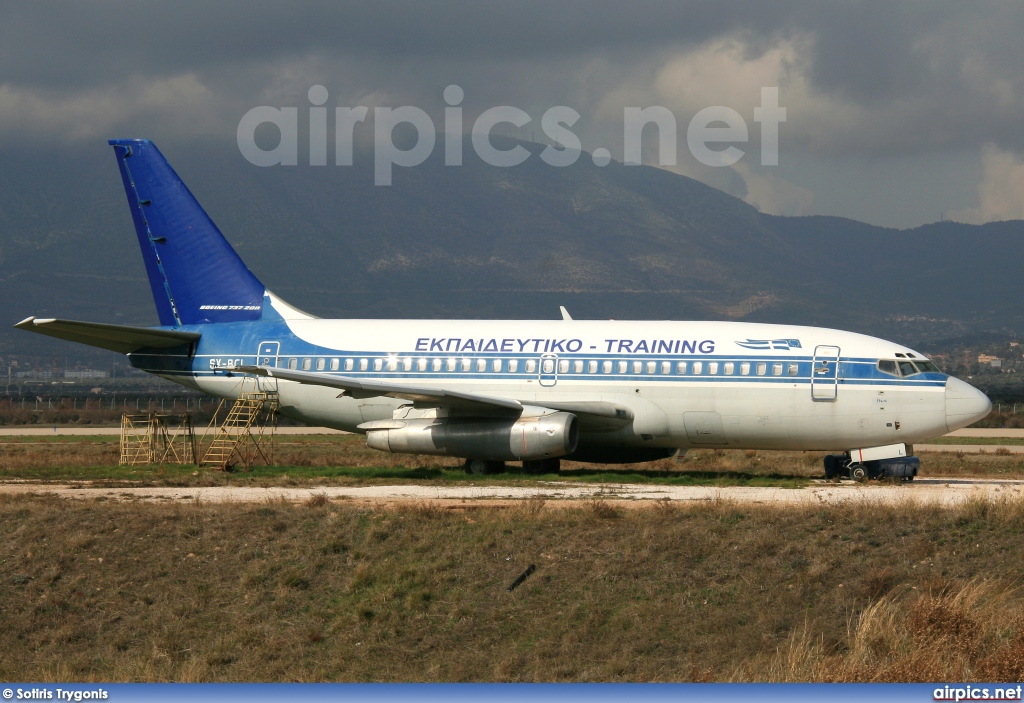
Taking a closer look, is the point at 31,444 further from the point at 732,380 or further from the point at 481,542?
the point at 481,542

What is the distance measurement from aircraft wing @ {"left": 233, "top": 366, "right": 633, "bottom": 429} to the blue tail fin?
6.21 meters

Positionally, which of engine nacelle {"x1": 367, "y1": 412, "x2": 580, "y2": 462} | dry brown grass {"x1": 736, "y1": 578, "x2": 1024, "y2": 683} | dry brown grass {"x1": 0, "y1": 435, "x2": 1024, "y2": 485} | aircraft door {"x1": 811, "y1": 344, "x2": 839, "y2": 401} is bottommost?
dry brown grass {"x1": 736, "y1": 578, "x2": 1024, "y2": 683}

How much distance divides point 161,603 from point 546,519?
695cm

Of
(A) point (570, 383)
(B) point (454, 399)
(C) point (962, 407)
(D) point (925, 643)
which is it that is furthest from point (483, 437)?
(D) point (925, 643)

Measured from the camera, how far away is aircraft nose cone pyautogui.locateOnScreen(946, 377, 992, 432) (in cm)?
3025

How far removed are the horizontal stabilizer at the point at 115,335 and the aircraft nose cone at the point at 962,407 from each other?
21.3m

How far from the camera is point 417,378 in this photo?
34125 mm

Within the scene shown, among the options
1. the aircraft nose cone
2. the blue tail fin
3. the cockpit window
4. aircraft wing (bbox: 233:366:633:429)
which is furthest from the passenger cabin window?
the blue tail fin

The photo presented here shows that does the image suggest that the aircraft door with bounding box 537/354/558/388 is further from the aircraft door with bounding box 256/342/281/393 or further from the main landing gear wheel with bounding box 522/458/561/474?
the aircraft door with bounding box 256/342/281/393

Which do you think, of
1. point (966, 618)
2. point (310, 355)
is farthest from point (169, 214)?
point (966, 618)

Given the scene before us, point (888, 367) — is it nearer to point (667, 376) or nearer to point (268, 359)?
point (667, 376)

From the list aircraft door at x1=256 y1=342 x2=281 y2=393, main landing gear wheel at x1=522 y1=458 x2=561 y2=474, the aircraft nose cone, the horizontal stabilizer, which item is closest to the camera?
the aircraft nose cone

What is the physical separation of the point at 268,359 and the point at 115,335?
4.41 m

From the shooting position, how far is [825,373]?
103ft
